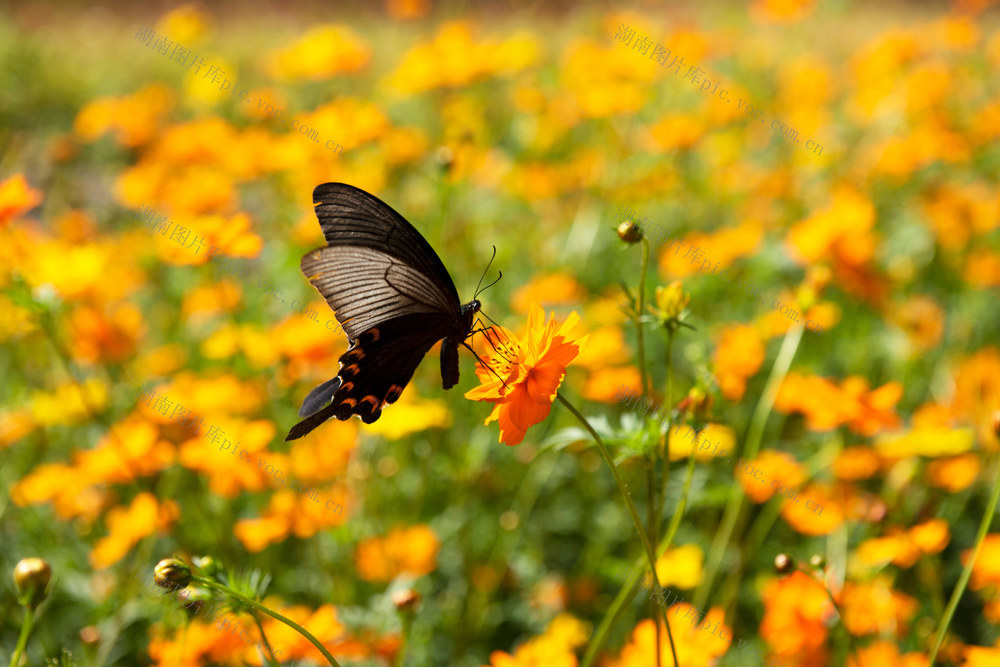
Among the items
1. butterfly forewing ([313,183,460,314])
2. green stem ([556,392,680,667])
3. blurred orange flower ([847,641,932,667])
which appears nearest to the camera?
green stem ([556,392,680,667])

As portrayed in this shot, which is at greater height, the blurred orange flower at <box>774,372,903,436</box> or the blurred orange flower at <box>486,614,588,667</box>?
the blurred orange flower at <box>774,372,903,436</box>

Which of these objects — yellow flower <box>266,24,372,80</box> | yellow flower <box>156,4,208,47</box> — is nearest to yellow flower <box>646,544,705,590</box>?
yellow flower <box>266,24,372,80</box>

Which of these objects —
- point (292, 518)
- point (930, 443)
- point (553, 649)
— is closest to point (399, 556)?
point (292, 518)

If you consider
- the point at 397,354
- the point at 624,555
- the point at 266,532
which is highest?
the point at 397,354

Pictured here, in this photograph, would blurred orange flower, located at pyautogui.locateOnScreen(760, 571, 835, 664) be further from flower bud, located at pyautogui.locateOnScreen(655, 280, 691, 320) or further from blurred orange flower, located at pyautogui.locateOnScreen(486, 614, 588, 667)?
flower bud, located at pyautogui.locateOnScreen(655, 280, 691, 320)

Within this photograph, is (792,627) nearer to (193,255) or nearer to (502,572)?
(502,572)

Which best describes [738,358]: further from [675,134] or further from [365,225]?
[675,134]

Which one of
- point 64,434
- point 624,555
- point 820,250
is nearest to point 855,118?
point 820,250
